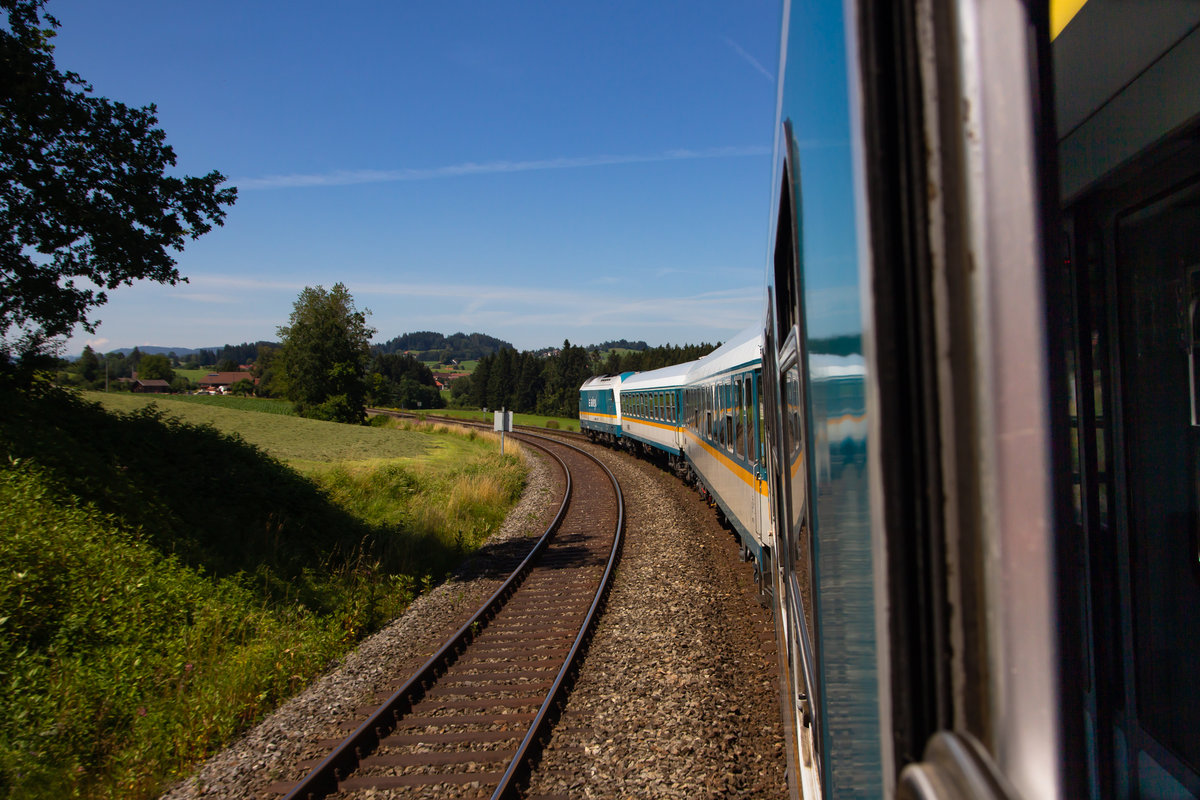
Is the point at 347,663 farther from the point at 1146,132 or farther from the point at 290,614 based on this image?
the point at 1146,132

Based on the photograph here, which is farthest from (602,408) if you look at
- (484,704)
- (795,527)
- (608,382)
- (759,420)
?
(795,527)

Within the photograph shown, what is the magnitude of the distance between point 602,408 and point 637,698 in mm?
27319

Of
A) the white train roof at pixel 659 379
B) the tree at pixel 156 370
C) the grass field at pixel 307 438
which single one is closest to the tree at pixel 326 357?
the grass field at pixel 307 438

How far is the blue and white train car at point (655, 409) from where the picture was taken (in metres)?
19.0

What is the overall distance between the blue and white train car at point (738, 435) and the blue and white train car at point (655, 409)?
5.86 metres

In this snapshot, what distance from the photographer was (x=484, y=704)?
6.18 m

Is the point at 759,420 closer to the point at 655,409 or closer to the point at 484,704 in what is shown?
the point at 484,704

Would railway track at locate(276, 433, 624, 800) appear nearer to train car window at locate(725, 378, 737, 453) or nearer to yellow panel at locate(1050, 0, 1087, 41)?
train car window at locate(725, 378, 737, 453)

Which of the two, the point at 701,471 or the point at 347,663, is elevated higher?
the point at 701,471

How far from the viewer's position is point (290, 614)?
27.0ft

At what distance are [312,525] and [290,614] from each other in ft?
13.5

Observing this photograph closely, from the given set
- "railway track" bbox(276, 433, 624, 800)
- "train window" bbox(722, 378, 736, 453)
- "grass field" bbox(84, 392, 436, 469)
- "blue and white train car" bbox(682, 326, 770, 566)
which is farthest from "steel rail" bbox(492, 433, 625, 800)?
"grass field" bbox(84, 392, 436, 469)

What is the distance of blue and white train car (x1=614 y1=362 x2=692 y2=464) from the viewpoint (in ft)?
62.3

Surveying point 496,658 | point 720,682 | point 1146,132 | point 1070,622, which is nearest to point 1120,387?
point 1146,132
